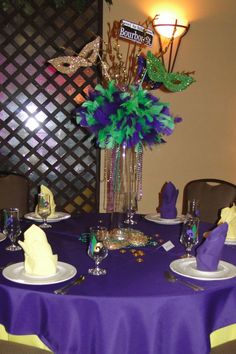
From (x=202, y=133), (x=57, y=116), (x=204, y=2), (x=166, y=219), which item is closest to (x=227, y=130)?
(x=202, y=133)

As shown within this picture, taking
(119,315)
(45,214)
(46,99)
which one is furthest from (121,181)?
(46,99)

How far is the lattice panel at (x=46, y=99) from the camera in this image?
3.21 metres

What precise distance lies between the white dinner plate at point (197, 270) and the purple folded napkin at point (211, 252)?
0.06ft

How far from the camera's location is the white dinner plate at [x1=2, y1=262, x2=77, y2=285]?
126 cm

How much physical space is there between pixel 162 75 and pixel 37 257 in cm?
84

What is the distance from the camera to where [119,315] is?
3.87ft

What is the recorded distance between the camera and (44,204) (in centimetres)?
186

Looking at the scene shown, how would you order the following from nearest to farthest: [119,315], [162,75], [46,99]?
[119,315]
[162,75]
[46,99]

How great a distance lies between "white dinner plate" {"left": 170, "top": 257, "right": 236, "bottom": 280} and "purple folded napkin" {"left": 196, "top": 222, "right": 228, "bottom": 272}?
2 cm

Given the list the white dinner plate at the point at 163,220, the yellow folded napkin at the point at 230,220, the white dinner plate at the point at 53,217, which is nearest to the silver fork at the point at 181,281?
the yellow folded napkin at the point at 230,220

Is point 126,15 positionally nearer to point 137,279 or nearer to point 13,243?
point 13,243

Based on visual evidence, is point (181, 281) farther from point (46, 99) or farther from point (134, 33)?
point (46, 99)

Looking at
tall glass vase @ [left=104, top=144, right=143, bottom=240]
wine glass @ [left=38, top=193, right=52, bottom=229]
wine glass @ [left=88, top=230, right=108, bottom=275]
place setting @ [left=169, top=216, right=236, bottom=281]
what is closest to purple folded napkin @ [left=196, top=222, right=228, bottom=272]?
place setting @ [left=169, top=216, right=236, bottom=281]

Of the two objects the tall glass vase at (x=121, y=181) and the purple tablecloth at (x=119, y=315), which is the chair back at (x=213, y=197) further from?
the purple tablecloth at (x=119, y=315)
